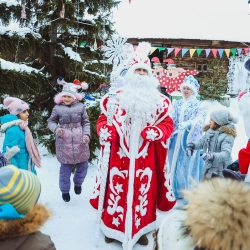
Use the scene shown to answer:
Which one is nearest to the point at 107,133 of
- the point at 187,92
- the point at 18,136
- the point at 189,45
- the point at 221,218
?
the point at 18,136

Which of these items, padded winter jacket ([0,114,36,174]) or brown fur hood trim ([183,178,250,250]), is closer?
brown fur hood trim ([183,178,250,250])

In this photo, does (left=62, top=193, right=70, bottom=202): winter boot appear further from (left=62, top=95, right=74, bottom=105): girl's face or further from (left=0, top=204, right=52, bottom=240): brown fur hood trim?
(left=0, top=204, right=52, bottom=240): brown fur hood trim

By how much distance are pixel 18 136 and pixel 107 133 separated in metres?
1.24

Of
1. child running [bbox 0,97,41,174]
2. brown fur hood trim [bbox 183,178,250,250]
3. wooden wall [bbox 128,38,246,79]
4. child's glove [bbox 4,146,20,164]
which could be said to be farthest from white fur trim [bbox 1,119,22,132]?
wooden wall [bbox 128,38,246,79]

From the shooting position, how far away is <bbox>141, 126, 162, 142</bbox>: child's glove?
292 cm

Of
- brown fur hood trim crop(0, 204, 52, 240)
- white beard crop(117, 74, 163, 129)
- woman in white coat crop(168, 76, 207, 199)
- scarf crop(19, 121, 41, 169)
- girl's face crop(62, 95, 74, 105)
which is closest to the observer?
brown fur hood trim crop(0, 204, 52, 240)

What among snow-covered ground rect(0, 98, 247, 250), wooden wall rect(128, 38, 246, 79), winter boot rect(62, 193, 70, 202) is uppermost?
wooden wall rect(128, 38, 246, 79)

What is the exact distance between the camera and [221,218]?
3.94ft

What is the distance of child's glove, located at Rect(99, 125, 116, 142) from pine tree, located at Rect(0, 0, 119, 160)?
87.9 inches

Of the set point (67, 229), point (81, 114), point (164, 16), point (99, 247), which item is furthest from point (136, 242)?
point (164, 16)

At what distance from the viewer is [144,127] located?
3.07m

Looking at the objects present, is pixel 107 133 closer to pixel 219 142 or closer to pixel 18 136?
pixel 18 136

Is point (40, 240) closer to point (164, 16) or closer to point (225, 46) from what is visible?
point (225, 46)

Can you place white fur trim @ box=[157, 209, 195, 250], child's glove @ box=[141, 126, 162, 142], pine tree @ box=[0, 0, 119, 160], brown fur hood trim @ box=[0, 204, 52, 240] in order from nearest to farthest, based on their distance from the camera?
white fur trim @ box=[157, 209, 195, 250] → brown fur hood trim @ box=[0, 204, 52, 240] → child's glove @ box=[141, 126, 162, 142] → pine tree @ box=[0, 0, 119, 160]
